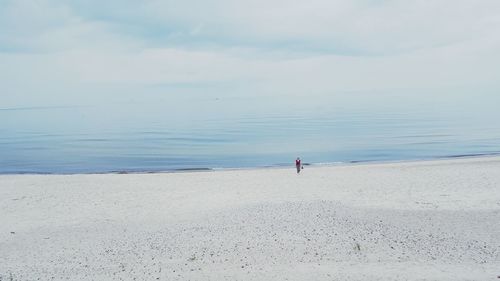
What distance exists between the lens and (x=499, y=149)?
46594 millimetres

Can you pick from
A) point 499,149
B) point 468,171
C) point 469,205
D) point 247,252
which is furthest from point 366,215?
point 499,149

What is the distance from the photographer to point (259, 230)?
1620 centimetres

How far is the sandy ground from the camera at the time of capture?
12484 millimetres

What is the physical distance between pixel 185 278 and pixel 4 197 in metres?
18.1

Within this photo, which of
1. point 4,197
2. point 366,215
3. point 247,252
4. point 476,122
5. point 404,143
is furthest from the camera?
point 476,122

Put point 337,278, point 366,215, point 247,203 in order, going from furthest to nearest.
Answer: point 247,203 → point 366,215 → point 337,278

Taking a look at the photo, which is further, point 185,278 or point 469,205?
point 469,205

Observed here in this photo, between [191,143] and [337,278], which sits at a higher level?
[191,143]

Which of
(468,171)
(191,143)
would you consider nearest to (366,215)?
(468,171)

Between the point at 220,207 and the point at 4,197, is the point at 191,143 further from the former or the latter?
the point at 220,207

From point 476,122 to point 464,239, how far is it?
70996mm

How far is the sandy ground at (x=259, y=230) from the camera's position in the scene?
12484 millimetres

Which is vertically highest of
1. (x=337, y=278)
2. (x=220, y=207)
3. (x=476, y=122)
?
(x=476, y=122)

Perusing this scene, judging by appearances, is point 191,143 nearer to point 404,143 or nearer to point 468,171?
point 404,143
